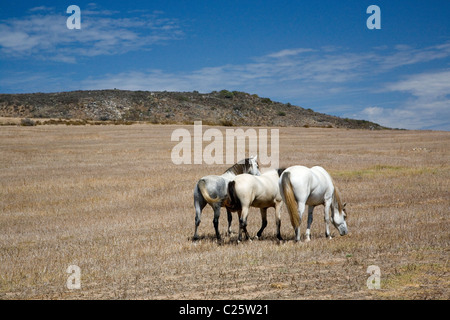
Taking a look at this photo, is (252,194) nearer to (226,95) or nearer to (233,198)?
(233,198)

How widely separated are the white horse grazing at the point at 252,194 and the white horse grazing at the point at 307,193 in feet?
2.84

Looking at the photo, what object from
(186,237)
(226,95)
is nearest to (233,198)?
(186,237)

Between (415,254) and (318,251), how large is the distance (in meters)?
2.01

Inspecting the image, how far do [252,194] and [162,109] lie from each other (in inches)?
3048

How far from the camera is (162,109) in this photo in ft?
286

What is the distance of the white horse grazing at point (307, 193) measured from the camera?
438 inches

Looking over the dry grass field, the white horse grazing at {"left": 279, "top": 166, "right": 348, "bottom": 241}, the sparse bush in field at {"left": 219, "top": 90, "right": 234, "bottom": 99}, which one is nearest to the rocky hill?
the sparse bush in field at {"left": 219, "top": 90, "right": 234, "bottom": 99}

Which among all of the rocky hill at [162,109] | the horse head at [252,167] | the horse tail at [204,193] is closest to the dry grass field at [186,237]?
the horse tail at [204,193]

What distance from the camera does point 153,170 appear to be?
28.3m

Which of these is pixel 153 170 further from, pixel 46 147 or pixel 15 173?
pixel 46 147

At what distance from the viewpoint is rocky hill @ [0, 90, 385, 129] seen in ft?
261

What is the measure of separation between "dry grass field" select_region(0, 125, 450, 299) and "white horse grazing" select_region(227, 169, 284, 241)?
2.60 feet
